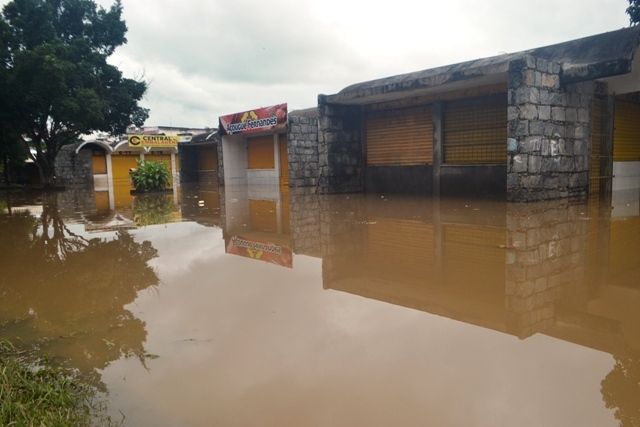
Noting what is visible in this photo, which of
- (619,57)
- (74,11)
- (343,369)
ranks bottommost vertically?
(343,369)

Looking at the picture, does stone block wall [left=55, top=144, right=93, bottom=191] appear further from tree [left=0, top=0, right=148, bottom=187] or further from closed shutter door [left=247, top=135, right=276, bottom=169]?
closed shutter door [left=247, top=135, right=276, bottom=169]

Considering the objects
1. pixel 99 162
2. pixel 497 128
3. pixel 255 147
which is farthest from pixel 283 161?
pixel 99 162

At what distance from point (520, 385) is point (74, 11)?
27.6 m

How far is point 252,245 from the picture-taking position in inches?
254

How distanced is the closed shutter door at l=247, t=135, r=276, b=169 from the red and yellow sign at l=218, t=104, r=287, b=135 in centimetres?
121

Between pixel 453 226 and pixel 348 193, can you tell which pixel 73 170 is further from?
pixel 453 226

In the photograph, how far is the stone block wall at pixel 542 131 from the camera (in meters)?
9.68

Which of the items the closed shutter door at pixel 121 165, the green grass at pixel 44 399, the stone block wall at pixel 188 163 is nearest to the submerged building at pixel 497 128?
the green grass at pixel 44 399

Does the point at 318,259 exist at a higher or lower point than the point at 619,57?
lower

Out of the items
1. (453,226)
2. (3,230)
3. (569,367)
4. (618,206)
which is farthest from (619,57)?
(3,230)

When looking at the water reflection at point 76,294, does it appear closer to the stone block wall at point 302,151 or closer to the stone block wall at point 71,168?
the stone block wall at point 302,151

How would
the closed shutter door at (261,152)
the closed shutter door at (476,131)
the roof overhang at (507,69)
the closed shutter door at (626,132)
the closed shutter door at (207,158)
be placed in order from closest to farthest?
the roof overhang at (507,69), the closed shutter door at (476,131), the closed shutter door at (626,132), the closed shutter door at (261,152), the closed shutter door at (207,158)

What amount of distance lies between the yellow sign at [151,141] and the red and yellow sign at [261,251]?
90.4 feet

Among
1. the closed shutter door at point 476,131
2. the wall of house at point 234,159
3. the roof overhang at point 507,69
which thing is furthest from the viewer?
the wall of house at point 234,159
